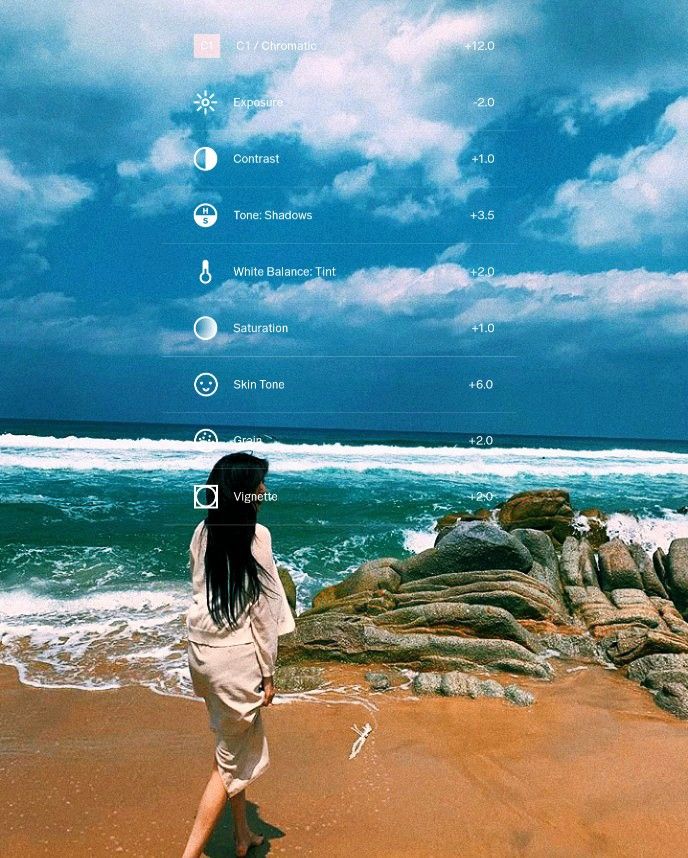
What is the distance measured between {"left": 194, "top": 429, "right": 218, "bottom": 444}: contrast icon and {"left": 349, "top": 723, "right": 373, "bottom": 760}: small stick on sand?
3.01 m

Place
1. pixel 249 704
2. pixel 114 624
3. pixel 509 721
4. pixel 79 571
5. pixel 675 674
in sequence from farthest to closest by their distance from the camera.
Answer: pixel 79 571 < pixel 114 624 < pixel 675 674 < pixel 509 721 < pixel 249 704

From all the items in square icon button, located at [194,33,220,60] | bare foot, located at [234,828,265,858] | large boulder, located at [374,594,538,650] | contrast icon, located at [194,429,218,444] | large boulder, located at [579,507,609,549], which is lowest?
bare foot, located at [234,828,265,858]

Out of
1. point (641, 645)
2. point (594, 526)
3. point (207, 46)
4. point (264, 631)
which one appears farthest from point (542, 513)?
point (264, 631)

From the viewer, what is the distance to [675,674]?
226 inches

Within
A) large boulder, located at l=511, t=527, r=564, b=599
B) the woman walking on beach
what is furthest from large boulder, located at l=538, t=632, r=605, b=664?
the woman walking on beach

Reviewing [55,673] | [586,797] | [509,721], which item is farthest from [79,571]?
[586,797]

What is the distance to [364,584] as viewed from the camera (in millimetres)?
8117

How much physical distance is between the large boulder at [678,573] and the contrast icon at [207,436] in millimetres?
7108

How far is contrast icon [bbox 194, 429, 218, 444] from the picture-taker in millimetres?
6223

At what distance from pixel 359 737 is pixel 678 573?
6.58 meters

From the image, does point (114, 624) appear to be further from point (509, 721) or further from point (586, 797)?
point (586, 797)

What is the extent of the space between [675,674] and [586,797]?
242 cm

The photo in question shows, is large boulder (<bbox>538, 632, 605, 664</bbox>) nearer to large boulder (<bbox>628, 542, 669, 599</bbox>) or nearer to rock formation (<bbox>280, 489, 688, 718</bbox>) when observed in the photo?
rock formation (<bbox>280, 489, 688, 718</bbox>)

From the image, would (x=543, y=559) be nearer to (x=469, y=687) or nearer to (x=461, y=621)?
(x=461, y=621)
